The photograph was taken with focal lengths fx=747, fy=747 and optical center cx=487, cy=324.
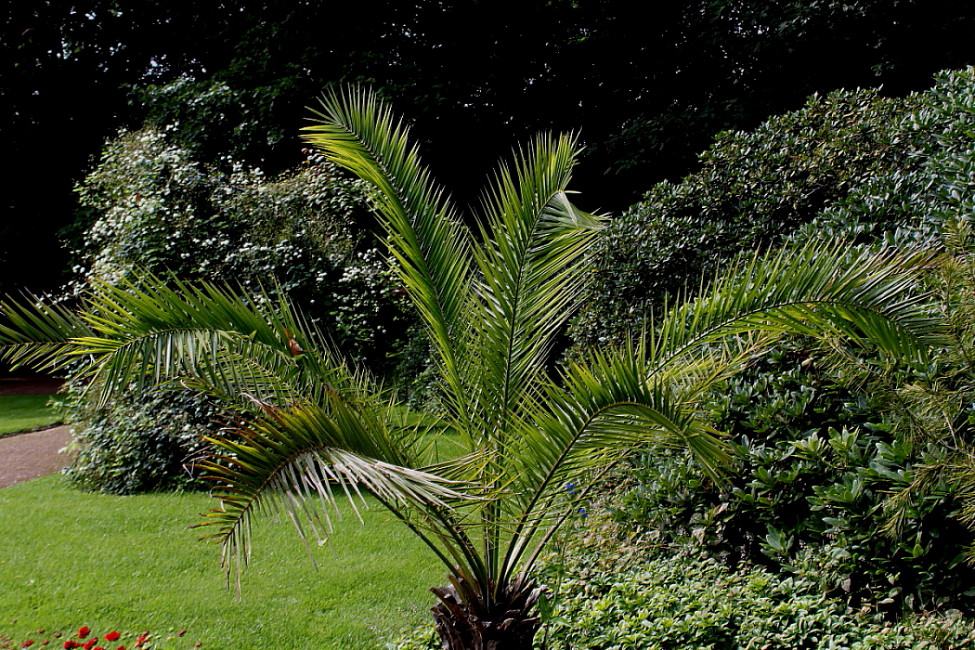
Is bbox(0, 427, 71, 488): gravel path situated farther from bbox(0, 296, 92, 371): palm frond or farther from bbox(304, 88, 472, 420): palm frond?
bbox(304, 88, 472, 420): palm frond

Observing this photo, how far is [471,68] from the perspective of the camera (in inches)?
534

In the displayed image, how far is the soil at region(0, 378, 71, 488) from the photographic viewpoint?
26.0 feet

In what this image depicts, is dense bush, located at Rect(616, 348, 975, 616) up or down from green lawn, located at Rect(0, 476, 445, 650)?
up

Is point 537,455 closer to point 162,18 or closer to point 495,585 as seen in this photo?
point 495,585

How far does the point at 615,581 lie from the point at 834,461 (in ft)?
4.31

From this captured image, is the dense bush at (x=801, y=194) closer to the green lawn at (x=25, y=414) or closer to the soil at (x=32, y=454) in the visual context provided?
the soil at (x=32, y=454)

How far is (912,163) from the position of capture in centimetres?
461

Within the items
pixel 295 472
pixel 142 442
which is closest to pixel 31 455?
pixel 142 442

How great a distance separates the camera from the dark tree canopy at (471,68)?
10656mm

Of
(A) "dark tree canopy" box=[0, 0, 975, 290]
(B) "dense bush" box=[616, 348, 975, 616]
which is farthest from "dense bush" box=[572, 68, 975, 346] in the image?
(A) "dark tree canopy" box=[0, 0, 975, 290]

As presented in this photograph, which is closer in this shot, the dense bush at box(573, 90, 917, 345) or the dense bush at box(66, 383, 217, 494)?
the dense bush at box(573, 90, 917, 345)

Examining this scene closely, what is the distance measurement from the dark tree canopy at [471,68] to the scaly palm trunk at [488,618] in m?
9.10

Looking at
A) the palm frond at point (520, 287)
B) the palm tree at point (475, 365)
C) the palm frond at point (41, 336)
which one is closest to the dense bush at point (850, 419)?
the palm tree at point (475, 365)

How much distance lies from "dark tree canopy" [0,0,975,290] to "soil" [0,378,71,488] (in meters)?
5.01
